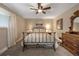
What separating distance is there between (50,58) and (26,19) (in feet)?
8.87

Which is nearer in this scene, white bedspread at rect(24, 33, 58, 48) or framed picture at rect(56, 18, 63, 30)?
white bedspread at rect(24, 33, 58, 48)

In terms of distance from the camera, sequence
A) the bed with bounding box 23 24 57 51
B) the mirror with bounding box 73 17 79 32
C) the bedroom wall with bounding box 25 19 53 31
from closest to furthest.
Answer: the bedroom wall with bounding box 25 19 53 31 → the mirror with bounding box 73 17 79 32 → the bed with bounding box 23 24 57 51

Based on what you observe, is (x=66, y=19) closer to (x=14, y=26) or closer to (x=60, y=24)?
(x=60, y=24)

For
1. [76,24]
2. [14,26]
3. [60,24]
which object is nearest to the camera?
[14,26]

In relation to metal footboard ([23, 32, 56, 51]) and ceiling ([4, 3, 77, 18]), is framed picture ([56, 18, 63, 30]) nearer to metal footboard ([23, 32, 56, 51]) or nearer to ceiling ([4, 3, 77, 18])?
ceiling ([4, 3, 77, 18])

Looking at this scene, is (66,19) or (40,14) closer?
(40,14)

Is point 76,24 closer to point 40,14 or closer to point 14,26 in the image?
point 40,14

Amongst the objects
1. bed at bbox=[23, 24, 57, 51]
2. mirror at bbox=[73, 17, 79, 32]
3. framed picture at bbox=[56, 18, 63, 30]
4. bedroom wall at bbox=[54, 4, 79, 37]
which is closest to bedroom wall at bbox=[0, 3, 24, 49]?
bed at bbox=[23, 24, 57, 51]

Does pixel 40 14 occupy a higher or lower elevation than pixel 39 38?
higher

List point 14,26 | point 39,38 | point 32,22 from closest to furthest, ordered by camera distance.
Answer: point 14,26, point 32,22, point 39,38

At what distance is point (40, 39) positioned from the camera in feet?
13.4

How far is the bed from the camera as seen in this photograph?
3.98 meters

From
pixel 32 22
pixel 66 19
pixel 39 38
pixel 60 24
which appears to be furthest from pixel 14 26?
pixel 66 19

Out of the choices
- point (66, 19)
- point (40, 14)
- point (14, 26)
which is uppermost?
point (40, 14)
